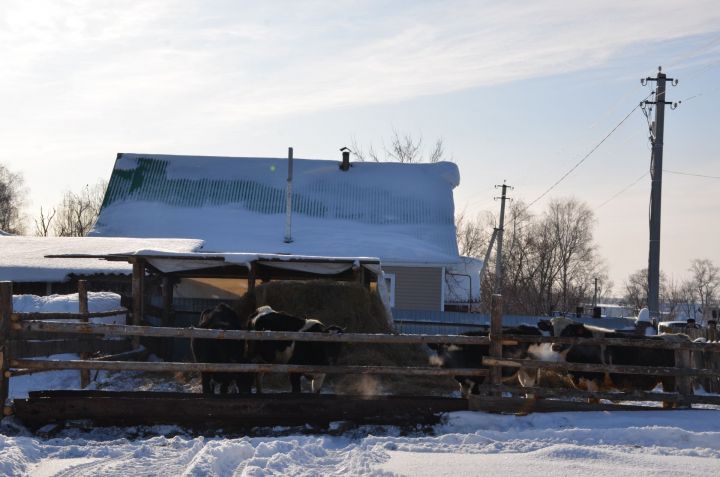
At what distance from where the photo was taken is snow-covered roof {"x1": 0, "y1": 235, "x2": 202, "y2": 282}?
2273cm

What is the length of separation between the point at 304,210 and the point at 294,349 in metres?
18.9

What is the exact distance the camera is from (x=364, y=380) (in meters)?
14.8

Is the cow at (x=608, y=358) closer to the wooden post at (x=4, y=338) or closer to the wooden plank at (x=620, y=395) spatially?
the wooden plank at (x=620, y=395)

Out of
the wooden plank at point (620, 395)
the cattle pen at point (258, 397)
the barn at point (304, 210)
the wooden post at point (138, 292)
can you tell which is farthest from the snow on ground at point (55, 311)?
the barn at point (304, 210)

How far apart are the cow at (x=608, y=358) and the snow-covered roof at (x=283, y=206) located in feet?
44.8

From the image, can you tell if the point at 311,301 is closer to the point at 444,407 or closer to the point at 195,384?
the point at 195,384

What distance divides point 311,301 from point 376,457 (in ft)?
28.0

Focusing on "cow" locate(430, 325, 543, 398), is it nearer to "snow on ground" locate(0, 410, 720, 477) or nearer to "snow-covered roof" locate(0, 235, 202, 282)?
"snow on ground" locate(0, 410, 720, 477)

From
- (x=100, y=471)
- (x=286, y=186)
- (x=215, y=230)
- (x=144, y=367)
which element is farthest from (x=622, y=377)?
(x=286, y=186)

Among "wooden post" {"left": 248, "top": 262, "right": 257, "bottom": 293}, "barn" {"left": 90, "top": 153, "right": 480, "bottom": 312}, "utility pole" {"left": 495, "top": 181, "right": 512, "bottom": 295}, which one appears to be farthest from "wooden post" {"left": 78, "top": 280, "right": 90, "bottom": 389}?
"utility pole" {"left": 495, "top": 181, "right": 512, "bottom": 295}

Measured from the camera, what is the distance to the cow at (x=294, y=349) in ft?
41.2

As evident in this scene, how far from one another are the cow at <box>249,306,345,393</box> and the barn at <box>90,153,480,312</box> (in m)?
13.3

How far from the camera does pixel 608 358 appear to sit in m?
13.4

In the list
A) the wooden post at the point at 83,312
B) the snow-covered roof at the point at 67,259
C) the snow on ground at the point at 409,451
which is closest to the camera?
the snow on ground at the point at 409,451
